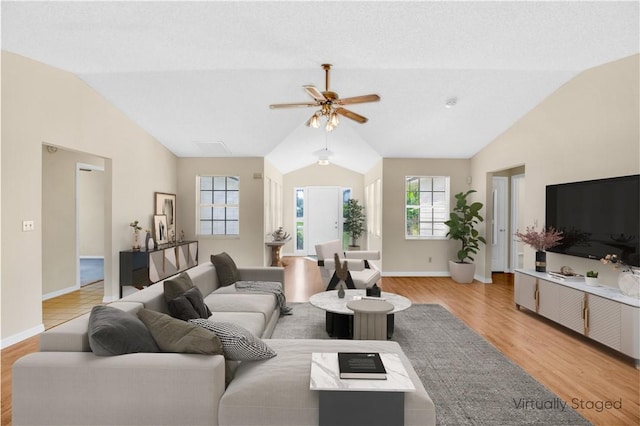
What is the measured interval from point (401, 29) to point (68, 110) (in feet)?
12.5

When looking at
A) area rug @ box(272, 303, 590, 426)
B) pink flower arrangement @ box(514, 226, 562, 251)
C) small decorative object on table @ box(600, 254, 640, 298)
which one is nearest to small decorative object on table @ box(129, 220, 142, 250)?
area rug @ box(272, 303, 590, 426)

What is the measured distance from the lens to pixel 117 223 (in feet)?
16.6

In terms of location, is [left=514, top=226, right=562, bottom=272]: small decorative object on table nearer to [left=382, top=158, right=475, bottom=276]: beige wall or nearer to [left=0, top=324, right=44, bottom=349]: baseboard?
[left=382, top=158, right=475, bottom=276]: beige wall

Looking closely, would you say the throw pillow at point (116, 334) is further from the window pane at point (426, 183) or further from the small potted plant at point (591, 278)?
the window pane at point (426, 183)

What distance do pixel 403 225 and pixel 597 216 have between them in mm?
3450

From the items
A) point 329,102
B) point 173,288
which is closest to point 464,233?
point 329,102

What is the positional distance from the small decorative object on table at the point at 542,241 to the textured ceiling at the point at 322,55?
1.81 meters

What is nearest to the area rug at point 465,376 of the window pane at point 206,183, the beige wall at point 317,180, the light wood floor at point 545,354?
the light wood floor at point 545,354

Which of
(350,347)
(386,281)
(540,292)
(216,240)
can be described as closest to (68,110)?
(216,240)

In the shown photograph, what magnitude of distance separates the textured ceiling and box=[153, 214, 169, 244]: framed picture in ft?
4.80

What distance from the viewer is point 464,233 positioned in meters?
6.25

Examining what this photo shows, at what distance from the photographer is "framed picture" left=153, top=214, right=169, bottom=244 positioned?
5.96 metres

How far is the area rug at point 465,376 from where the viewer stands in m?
2.18

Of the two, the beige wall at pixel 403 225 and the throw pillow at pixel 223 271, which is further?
the beige wall at pixel 403 225
